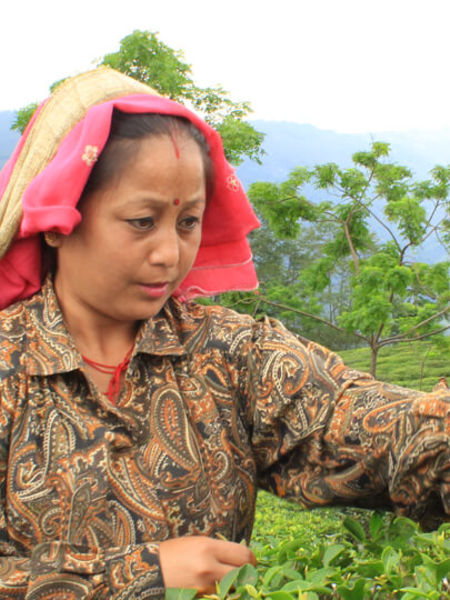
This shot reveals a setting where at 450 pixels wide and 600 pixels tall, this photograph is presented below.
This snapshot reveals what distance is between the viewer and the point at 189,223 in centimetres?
155

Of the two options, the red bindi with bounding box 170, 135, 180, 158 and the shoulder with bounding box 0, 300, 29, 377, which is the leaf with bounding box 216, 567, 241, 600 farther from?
the red bindi with bounding box 170, 135, 180, 158

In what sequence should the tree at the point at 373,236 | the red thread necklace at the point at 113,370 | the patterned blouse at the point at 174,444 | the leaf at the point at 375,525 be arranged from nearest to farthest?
the leaf at the point at 375,525
the patterned blouse at the point at 174,444
the red thread necklace at the point at 113,370
the tree at the point at 373,236

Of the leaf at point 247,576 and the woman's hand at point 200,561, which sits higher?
the leaf at point 247,576

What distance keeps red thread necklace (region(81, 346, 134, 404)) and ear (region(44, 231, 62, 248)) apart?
0.28 meters

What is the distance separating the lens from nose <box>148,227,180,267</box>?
1483 millimetres

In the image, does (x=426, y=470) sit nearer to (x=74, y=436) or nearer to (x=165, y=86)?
(x=74, y=436)

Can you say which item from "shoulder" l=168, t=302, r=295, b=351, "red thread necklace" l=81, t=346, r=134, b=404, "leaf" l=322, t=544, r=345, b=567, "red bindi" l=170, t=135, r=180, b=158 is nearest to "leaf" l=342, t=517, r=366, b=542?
"leaf" l=322, t=544, r=345, b=567

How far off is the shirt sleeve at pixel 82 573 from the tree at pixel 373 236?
15.5ft

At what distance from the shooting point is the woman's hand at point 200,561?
1339mm

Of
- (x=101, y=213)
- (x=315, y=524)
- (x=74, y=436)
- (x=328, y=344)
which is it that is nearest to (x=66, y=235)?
(x=101, y=213)

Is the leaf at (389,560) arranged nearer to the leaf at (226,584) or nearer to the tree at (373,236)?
the leaf at (226,584)

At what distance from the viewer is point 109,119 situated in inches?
57.9

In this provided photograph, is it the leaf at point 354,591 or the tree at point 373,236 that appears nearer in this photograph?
the leaf at point 354,591

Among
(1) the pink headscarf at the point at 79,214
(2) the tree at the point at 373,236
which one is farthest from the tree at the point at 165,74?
(1) the pink headscarf at the point at 79,214
